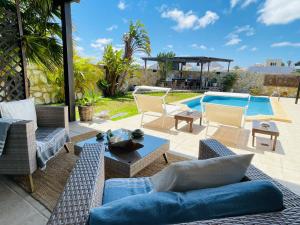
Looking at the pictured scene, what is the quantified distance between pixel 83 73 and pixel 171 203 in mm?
6282

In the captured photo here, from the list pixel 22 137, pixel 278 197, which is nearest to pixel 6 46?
pixel 22 137

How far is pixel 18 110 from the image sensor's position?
2.76 meters

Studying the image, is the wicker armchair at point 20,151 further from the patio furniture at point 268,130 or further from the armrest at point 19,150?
the patio furniture at point 268,130

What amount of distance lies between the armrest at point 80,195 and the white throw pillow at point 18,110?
1.46 metres

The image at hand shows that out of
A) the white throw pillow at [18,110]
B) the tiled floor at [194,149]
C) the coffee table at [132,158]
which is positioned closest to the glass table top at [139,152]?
the coffee table at [132,158]

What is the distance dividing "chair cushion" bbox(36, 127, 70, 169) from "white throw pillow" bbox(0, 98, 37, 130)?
0.19m

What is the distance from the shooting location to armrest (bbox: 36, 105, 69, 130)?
10.0 feet

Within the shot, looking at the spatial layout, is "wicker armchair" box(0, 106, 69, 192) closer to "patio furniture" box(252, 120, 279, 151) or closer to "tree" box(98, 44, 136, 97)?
"patio furniture" box(252, 120, 279, 151)

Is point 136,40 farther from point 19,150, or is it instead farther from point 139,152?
point 19,150

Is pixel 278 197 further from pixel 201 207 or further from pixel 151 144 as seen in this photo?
pixel 151 144

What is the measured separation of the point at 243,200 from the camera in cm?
82

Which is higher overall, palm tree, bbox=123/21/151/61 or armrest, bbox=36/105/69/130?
palm tree, bbox=123/21/151/61

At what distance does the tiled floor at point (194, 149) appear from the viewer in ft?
6.27

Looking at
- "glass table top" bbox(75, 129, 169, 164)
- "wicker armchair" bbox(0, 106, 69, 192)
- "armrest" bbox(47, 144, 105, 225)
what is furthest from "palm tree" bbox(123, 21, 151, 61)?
"armrest" bbox(47, 144, 105, 225)
